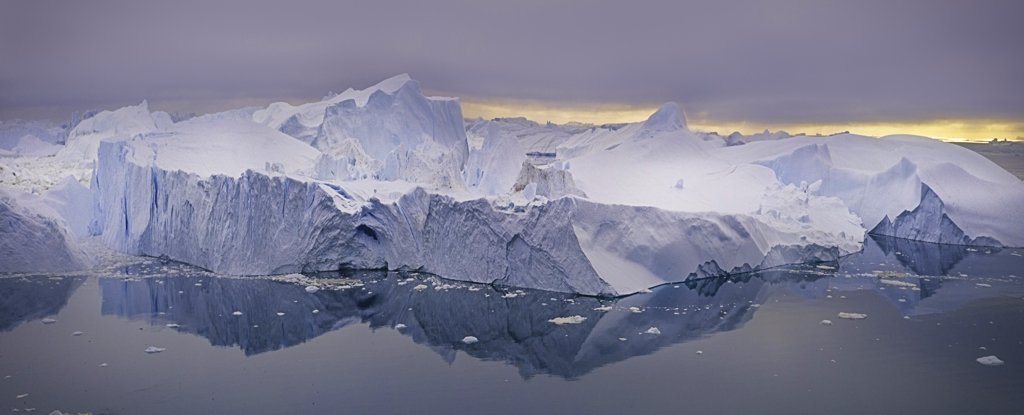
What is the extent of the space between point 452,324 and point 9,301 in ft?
20.5

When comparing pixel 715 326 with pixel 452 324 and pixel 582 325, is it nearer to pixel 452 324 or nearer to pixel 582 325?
pixel 582 325

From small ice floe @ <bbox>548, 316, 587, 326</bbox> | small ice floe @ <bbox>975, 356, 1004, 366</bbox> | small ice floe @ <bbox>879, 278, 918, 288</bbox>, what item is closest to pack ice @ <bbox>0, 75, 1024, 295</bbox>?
small ice floe @ <bbox>548, 316, 587, 326</bbox>

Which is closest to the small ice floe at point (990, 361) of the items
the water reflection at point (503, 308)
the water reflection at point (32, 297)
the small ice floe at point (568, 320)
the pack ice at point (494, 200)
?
the water reflection at point (503, 308)

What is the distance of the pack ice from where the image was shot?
42.3ft

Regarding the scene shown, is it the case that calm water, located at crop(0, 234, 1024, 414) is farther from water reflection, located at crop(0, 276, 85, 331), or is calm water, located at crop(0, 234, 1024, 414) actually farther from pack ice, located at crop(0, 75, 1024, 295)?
pack ice, located at crop(0, 75, 1024, 295)

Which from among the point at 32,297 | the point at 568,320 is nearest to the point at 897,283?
the point at 568,320

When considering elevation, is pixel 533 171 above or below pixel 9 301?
above

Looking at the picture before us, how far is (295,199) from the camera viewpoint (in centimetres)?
1372

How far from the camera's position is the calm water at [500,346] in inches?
304

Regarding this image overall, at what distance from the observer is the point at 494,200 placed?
13148mm

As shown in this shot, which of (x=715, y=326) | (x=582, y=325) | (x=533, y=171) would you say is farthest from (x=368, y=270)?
(x=715, y=326)

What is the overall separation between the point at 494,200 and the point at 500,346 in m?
3.77

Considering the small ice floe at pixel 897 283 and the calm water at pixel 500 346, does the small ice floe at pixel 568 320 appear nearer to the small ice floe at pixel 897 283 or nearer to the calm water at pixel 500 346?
the calm water at pixel 500 346

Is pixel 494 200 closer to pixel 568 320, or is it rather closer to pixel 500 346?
pixel 568 320
